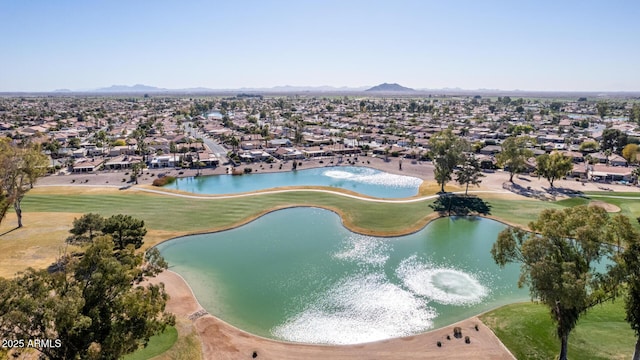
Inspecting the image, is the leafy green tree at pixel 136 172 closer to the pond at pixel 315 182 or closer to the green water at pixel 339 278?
the pond at pixel 315 182

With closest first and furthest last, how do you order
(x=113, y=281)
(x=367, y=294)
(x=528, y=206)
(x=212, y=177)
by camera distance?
1. (x=113, y=281)
2. (x=367, y=294)
3. (x=528, y=206)
4. (x=212, y=177)

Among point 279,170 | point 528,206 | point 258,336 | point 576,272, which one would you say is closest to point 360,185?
point 279,170

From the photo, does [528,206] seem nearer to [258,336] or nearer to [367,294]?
[367,294]

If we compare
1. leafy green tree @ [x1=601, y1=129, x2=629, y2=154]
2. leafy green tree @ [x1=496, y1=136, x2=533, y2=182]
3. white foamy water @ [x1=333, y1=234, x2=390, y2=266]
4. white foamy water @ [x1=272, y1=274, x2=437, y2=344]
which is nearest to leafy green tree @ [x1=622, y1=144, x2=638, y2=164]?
leafy green tree @ [x1=601, y1=129, x2=629, y2=154]

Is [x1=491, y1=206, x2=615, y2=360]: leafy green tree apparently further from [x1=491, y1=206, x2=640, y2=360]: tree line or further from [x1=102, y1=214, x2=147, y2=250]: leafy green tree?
[x1=102, y1=214, x2=147, y2=250]: leafy green tree

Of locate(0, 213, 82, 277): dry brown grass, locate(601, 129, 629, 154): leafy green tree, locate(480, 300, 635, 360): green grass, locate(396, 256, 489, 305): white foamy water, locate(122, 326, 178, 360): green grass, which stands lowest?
locate(396, 256, 489, 305): white foamy water

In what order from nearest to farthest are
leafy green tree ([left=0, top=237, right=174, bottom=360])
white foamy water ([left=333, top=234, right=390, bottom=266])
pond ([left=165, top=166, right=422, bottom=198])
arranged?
1. leafy green tree ([left=0, top=237, right=174, bottom=360])
2. white foamy water ([left=333, top=234, right=390, bottom=266])
3. pond ([left=165, top=166, right=422, bottom=198])
